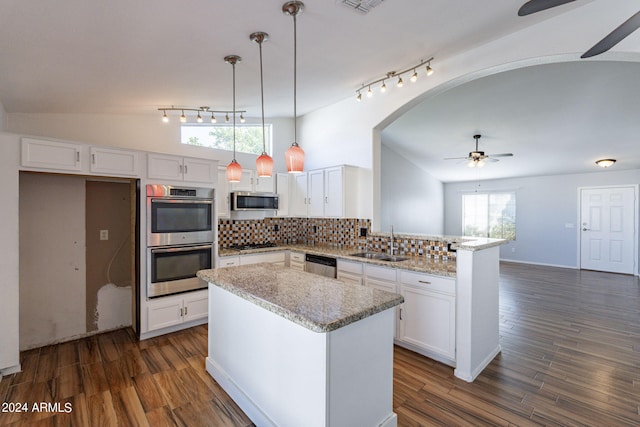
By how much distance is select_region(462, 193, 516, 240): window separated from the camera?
8.23 metres

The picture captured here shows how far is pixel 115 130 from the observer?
3.65 metres

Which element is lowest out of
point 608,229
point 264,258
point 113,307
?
point 113,307

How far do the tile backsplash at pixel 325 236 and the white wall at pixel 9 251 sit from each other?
2137 millimetres

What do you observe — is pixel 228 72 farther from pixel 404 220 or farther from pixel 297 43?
pixel 404 220

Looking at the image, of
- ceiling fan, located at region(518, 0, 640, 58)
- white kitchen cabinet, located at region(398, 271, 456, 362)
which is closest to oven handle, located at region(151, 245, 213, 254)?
white kitchen cabinet, located at region(398, 271, 456, 362)

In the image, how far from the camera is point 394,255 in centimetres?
365

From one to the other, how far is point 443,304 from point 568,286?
4.61 meters

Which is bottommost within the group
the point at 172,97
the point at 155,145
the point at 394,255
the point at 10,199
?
the point at 394,255

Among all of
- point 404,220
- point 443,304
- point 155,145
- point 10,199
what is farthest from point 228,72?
point 404,220

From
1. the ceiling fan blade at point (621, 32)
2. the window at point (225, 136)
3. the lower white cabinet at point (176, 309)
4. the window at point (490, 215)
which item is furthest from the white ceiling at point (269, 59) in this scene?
the window at point (490, 215)

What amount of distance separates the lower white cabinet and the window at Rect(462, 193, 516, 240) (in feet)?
25.2

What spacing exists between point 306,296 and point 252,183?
2.78 metres

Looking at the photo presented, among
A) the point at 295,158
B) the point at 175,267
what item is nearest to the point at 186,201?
the point at 175,267

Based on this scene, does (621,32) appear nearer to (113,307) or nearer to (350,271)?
(350,271)
